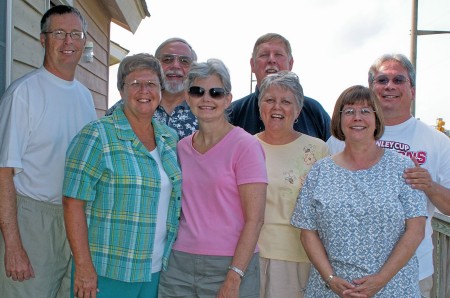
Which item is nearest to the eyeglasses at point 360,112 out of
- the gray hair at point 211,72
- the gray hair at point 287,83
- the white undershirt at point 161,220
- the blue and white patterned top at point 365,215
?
the blue and white patterned top at point 365,215

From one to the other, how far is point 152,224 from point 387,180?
1.13 metres

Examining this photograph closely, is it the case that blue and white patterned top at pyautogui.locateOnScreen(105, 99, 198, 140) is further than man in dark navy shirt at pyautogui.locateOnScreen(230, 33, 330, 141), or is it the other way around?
man in dark navy shirt at pyautogui.locateOnScreen(230, 33, 330, 141)

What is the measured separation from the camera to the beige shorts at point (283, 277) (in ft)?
8.26

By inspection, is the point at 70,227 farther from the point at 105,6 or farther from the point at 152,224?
the point at 105,6

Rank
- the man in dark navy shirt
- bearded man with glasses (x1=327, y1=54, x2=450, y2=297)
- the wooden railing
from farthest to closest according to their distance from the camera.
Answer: the wooden railing
the man in dark navy shirt
bearded man with glasses (x1=327, y1=54, x2=450, y2=297)

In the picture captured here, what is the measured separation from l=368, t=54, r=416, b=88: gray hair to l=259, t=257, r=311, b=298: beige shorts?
117 centimetres

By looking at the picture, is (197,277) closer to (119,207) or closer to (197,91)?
(119,207)

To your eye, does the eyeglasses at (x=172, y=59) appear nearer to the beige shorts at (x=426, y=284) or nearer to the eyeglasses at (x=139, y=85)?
the eyeglasses at (x=139, y=85)

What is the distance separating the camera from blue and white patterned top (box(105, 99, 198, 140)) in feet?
9.95

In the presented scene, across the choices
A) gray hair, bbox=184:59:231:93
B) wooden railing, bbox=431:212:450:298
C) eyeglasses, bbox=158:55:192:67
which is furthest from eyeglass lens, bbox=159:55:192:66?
wooden railing, bbox=431:212:450:298

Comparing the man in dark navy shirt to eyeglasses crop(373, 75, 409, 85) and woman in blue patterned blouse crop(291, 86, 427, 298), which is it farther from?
woman in blue patterned blouse crop(291, 86, 427, 298)

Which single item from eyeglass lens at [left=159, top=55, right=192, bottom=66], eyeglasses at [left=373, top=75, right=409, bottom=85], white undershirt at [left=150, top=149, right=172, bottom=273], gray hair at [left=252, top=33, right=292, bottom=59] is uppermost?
gray hair at [left=252, top=33, right=292, bottom=59]

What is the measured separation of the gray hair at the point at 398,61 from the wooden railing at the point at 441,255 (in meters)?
1.26

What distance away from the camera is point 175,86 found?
320cm
